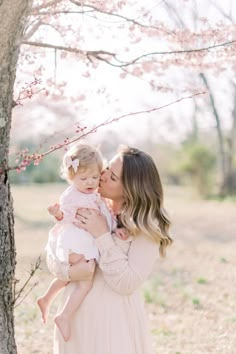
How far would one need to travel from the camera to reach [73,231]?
111 inches

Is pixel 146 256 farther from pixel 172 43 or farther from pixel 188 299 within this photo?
pixel 188 299

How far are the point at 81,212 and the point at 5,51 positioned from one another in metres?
0.72

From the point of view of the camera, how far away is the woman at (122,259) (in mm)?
2750

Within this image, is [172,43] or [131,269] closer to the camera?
[131,269]

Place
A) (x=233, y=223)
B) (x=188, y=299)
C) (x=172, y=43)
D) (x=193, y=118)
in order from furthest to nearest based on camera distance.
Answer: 1. (x=193, y=118)
2. (x=233, y=223)
3. (x=188, y=299)
4. (x=172, y=43)

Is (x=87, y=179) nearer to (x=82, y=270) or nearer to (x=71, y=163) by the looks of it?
(x=71, y=163)

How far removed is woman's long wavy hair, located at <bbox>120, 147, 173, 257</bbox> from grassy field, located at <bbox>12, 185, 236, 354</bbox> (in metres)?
1.26

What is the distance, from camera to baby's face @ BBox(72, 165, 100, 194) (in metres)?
2.80

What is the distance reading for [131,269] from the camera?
272cm

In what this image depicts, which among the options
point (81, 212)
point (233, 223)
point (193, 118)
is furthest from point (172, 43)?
point (193, 118)

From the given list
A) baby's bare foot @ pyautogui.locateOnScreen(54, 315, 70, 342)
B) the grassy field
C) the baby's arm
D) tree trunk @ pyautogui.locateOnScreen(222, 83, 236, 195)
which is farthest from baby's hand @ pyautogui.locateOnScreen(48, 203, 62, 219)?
tree trunk @ pyautogui.locateOnScreen(222, 83, 236, 195)

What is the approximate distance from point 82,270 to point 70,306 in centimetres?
15

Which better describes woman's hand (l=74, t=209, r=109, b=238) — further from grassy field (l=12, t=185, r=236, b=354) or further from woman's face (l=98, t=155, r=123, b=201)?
grassy field (l=12, t=185, r=236, b=354)

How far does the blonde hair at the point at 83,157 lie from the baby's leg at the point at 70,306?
0.45 m
